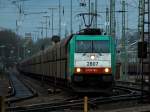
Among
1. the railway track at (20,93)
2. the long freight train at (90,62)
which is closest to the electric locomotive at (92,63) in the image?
the long freight train at (90,62)

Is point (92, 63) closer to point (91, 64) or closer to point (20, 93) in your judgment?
point (91, 64)

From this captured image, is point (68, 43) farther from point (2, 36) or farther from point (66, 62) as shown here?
point (2, 36)

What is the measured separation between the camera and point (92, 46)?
28844 millimetres

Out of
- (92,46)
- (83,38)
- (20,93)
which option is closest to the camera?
(92,46)

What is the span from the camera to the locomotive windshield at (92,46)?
94.1ft

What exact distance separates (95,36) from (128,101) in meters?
5.24

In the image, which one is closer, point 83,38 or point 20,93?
point 83,38

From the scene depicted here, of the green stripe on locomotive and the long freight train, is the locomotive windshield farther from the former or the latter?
the green stripe on locomotive

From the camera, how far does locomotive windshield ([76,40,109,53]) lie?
2869 centimetres

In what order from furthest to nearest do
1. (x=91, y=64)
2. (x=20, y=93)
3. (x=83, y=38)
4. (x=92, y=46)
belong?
(x=20, y=93) < (x=83, y=38) < (x=92, y=46) < (x=91, y=64)

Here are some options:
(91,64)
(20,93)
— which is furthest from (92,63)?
(20,93)

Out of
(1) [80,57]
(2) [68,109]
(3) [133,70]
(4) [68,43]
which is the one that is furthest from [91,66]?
(3) [133,70]

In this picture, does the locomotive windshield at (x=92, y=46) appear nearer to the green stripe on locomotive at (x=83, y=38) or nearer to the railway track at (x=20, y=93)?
the green stripe on locomotive at (x=83, y=38)

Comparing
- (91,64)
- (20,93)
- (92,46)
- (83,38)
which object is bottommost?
(20,93)
